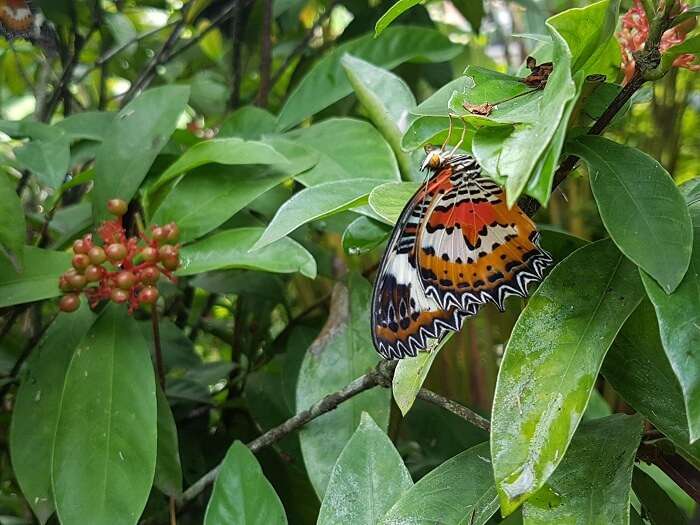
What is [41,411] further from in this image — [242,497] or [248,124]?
[248,124]

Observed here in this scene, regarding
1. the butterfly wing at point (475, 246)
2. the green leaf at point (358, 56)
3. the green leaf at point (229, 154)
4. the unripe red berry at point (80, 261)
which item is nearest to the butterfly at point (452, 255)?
the butterfly wing at point (475, 246)

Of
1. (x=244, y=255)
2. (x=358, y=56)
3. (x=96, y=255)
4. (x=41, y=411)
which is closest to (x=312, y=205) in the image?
(x=244, y=255)

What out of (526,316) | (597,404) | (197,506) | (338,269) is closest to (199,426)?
(197,506)

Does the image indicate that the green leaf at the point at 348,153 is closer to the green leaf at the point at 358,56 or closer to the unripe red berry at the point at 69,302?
the green leaf at the point at 358,56

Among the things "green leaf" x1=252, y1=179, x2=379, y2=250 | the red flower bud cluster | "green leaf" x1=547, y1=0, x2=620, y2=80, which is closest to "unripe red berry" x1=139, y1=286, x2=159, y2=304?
the red flower bud cluster

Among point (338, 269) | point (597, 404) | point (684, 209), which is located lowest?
point (597, 404)

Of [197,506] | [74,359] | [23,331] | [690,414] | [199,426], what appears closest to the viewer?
[690,414]

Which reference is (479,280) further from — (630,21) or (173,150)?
(173,150)
